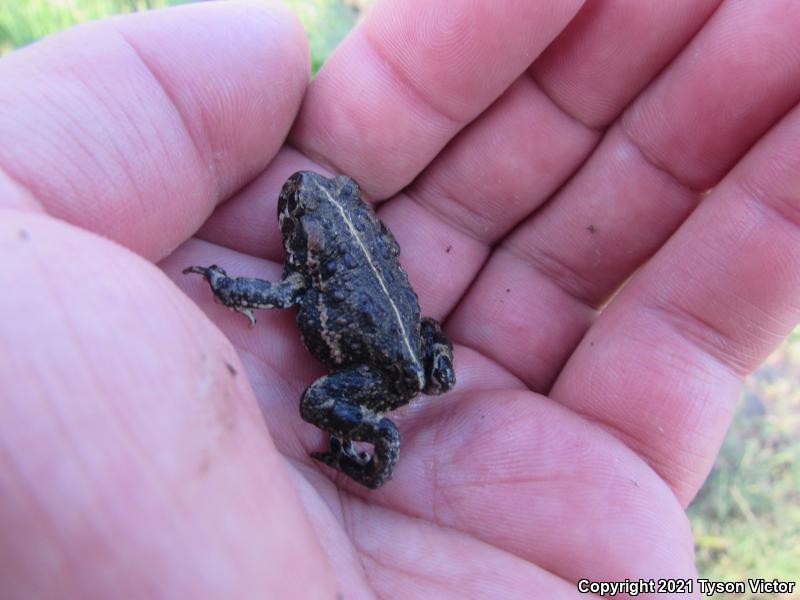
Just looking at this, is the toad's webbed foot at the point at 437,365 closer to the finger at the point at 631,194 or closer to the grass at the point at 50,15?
the finger at the point at 631,194

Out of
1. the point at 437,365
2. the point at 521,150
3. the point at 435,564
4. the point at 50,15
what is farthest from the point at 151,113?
the point at 50,15

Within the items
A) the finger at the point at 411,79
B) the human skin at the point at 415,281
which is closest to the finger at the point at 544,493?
the human skin at the point at 415,281

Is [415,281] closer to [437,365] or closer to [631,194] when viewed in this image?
[437,365]

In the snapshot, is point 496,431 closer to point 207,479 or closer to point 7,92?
point 207,479

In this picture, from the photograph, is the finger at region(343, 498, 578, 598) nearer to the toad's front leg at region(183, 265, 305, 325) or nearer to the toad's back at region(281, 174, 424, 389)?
the toad's back at region(281, 174, 424, 389)

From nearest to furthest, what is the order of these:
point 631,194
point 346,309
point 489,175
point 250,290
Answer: point 250,290 → point 346,309 → point 631,194 → point 489,175

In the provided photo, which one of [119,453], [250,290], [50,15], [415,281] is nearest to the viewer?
[119,453]

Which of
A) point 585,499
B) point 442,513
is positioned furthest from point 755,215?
point 442,513
